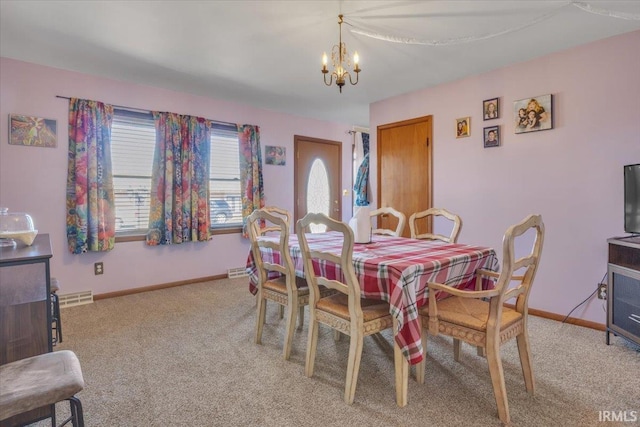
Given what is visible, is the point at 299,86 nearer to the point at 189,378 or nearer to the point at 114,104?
the point at 114,104

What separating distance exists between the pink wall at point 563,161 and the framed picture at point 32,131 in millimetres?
4152

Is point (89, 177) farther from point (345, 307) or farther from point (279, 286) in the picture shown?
point (345, 307)

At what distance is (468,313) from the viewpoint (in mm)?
1752

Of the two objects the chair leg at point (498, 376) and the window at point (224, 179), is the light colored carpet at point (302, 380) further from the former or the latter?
the window at point (224, 179)

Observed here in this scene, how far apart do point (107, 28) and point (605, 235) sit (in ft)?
14.0

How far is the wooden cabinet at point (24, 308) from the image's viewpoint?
1387 mm

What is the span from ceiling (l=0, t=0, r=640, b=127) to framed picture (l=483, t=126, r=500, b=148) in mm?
604

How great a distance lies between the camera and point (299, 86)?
387 centimetres

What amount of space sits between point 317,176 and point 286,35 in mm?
2978

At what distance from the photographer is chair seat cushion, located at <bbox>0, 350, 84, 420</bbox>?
989 millimetres

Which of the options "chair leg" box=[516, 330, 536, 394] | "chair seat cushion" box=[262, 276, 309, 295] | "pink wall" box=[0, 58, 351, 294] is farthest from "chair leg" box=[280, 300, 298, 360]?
"pink wall" box=[0, 58, 351, 294]

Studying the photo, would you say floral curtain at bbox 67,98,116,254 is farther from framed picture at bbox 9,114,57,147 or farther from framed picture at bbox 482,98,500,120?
framed picture at bbox 482,98,500,120

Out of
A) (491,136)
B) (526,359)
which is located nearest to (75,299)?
(526,359)

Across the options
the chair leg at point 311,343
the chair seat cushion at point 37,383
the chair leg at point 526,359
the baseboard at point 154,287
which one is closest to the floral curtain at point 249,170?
the baseboard at point 154,287
